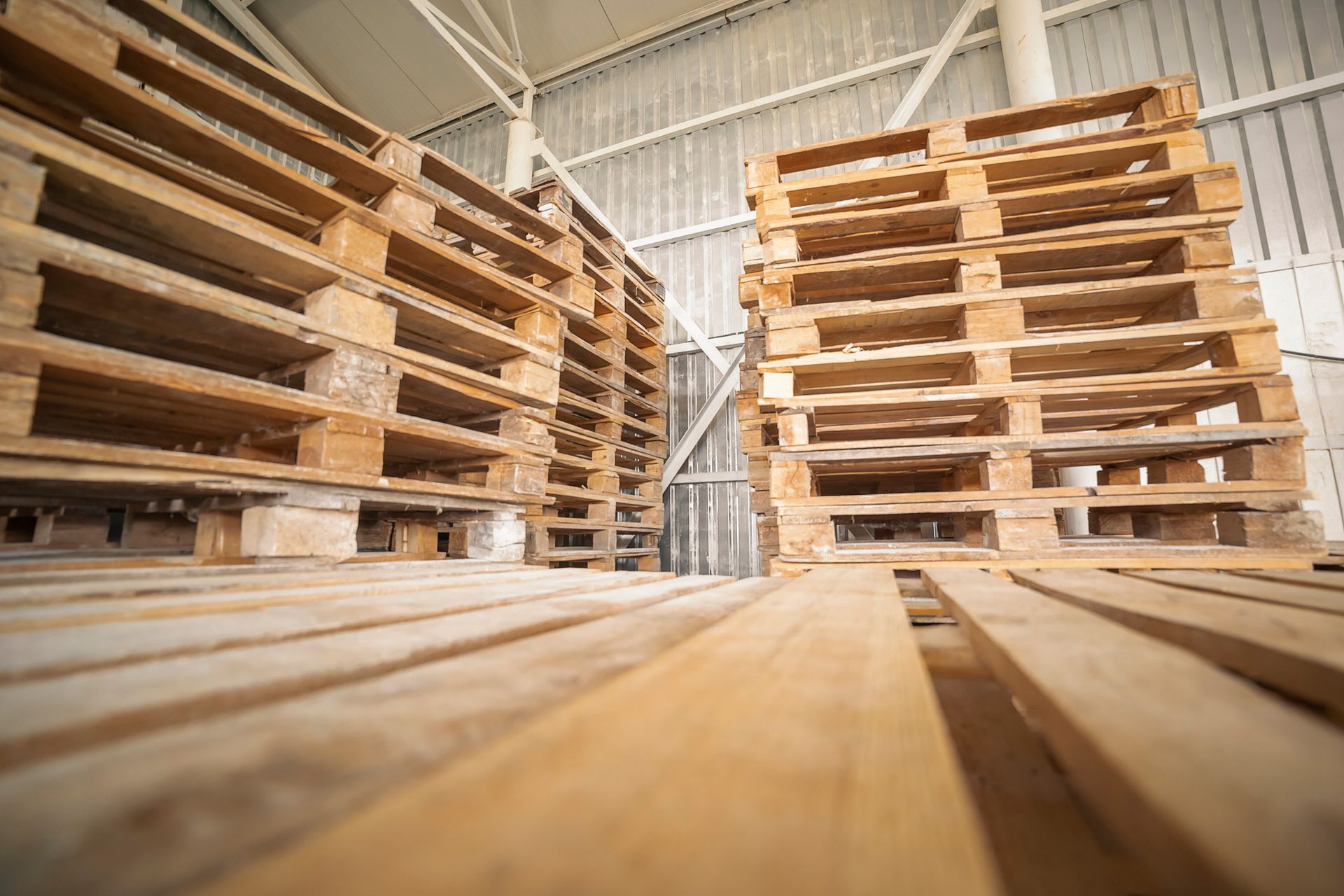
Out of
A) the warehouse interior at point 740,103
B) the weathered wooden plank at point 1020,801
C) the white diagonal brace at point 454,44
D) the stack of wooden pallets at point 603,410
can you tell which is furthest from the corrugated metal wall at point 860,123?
the weathered wooden plank at point 1020,801

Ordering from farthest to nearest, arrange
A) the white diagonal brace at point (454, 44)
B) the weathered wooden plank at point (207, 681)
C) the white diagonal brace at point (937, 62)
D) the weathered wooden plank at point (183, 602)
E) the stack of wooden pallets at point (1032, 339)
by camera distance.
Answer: the white diagonal brace at point (454, 44)
the white diagonal brace at point (937, 62)
the stack of wooden pallets at point (1032, 339)
the weathered wooden plank at point (183, 602)
the weathered wooden plank at point (207, 681)

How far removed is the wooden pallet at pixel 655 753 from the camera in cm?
39

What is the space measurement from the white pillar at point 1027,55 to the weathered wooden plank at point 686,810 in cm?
713

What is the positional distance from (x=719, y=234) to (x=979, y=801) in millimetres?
8458

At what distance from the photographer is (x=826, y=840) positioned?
42 cm

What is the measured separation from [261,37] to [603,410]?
10.3 m

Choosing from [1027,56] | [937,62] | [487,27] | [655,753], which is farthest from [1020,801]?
[487,27]

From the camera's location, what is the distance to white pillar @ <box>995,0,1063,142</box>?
5.91 m

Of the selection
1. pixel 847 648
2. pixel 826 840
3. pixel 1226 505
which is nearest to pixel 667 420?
pixel 1226 505

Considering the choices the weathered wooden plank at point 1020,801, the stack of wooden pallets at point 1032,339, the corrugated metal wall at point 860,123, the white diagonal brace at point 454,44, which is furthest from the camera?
the white diagonal brace at point 454,44

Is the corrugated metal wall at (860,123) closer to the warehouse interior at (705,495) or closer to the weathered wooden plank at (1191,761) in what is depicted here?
the warehouse interior at (705,495)

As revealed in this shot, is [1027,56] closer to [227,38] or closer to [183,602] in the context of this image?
[183,602]

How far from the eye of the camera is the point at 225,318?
2404 millimetres

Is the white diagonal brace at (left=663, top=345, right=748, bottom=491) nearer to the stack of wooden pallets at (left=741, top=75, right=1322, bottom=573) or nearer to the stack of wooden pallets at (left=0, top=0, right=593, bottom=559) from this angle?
the stack of wooden pallets at (left=741, top=75, right=1322, bottom=573)
